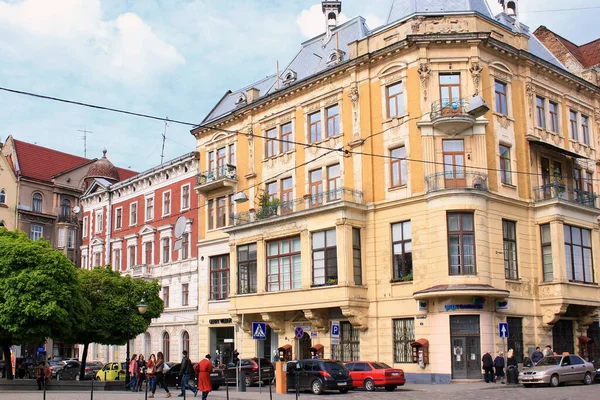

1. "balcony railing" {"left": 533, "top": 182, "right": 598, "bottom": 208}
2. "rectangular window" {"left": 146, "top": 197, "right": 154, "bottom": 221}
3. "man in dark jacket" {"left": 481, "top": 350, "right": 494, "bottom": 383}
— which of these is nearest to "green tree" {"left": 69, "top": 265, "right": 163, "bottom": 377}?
"rectangular window" {"left": 146, "top": 197, "right": 154, "bottom": 221}

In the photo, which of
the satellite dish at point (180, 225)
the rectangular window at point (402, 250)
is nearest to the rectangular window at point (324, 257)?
→ the rectangular window at point (402, 250)

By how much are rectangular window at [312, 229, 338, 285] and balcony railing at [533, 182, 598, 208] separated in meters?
10.5

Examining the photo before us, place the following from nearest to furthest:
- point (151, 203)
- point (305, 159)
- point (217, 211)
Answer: point (305, 159), point (217, 211), point (151, 203)

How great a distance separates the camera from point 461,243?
111ft

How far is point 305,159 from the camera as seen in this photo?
1624 inches

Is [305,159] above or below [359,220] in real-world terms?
above

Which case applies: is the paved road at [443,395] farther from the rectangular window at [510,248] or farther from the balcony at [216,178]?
the balcony at [216,178]

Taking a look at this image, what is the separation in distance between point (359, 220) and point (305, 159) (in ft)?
19.0

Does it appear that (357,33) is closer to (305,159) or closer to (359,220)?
(305,159)

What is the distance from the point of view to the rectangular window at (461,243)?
33.5 meters

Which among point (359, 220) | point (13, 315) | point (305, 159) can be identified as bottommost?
point (13, 315)

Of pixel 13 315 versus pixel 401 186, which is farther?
pixel 401 186

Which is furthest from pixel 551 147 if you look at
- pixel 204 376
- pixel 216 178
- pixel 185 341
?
pixel 185 341

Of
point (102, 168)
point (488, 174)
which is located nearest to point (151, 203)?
point (102, 168)
